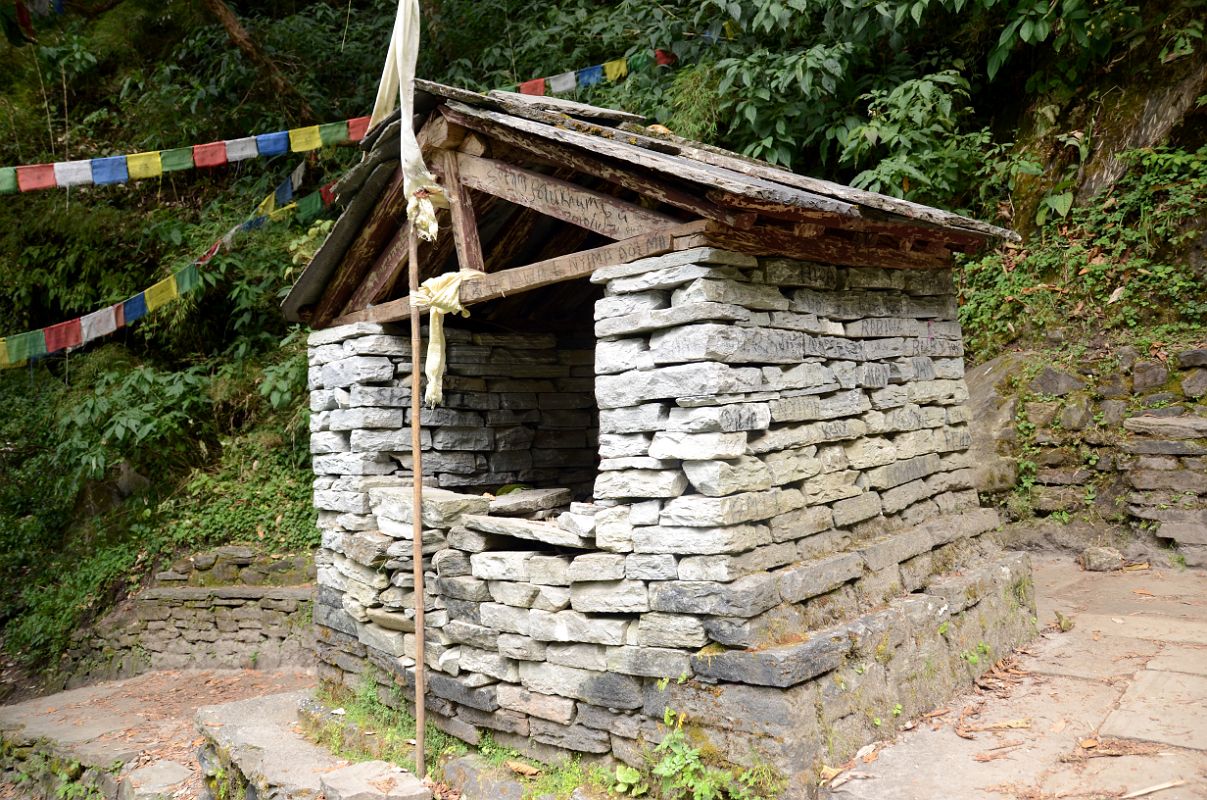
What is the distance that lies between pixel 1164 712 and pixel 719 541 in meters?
2.11

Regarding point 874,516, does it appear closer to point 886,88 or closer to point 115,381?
point 886,88

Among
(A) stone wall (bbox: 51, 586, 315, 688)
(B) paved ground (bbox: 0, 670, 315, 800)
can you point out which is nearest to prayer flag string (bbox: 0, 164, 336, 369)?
(A) stone wall (bbox: 51, 586, 315, 688)

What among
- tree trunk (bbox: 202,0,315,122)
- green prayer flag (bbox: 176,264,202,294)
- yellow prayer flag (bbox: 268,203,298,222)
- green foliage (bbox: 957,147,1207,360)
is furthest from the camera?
tree trunk (bbox: 202,0,315,122)

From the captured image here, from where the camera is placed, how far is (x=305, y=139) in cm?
811

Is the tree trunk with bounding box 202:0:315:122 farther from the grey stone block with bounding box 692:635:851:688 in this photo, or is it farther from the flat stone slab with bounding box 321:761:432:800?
the grey stone block with bounding box 692:635:851:688

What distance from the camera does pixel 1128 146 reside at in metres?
7.40

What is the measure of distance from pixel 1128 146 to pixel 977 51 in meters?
1.57

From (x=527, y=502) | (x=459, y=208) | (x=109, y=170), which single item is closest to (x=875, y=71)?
(x=459, y=208)

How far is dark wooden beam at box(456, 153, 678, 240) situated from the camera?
3.93 metres

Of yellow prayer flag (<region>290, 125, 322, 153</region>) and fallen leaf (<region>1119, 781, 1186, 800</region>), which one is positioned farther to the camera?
yellow prayer flag (<region>290, 125, 322, 153</region>)

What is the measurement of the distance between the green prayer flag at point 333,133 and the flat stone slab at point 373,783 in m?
5.72

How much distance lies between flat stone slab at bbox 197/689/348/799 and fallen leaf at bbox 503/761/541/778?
1.04 m

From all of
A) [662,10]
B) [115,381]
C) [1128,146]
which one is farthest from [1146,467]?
[115,381]

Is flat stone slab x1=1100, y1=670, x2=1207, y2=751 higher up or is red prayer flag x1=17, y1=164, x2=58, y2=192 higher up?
red prayer flag x1=17, y1=164, x2=58, y2=192
